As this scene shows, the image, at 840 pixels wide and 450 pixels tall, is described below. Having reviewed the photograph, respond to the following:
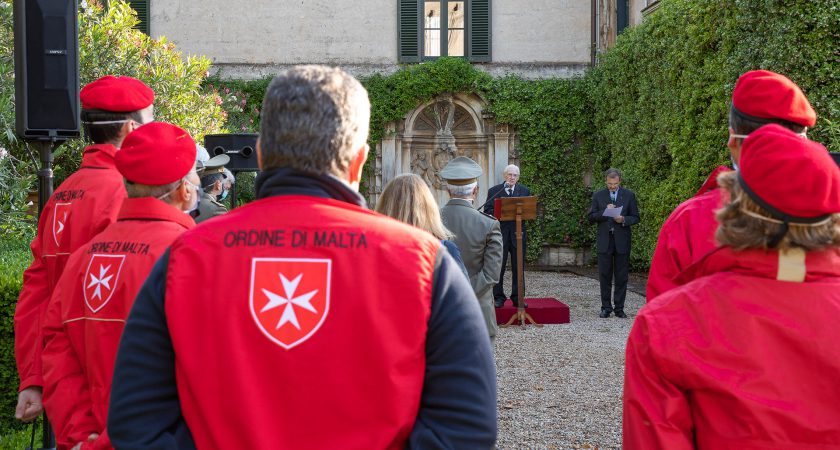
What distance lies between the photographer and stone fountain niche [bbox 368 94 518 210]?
18.0m

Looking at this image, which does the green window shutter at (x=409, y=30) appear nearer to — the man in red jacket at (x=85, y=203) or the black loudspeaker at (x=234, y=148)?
the black loudspeaker at (x=234, y=148)

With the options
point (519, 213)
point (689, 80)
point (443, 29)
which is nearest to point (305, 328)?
point (519, 213)

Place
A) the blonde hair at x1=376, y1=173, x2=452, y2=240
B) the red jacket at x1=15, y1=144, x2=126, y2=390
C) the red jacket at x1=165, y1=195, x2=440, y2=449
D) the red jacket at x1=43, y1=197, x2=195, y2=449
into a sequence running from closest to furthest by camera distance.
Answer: the red jacket at x1=165, y1=195, x2=440, y2=449
the red jacket at x1=43, y1=197, x2=195, y2=449
the red jacket at x1=15, y1=144, x2=126, y2=390
the blonde hair at x1=376, y1=173, x2=452, y2=240

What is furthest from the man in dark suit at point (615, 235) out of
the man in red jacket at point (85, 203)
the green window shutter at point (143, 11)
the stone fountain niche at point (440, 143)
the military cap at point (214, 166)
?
the green window shutter at point (143, 11)

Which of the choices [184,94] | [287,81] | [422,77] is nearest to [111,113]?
[287,81]

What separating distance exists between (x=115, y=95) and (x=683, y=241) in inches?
79.8

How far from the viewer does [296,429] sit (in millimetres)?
1532

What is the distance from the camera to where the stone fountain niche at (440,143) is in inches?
707

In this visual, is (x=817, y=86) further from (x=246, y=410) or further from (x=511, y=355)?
(x=246, y=410)

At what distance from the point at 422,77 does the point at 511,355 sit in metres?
10.1

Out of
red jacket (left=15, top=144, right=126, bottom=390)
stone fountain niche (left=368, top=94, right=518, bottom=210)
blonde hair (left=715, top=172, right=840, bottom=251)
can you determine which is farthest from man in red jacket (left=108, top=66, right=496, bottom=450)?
stone fountain niche (left=368, top=94, right=518, bottom=210)

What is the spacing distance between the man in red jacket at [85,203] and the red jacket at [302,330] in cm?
159

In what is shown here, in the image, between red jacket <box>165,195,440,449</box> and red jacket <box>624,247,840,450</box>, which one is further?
red jacket <box>624,247,840,450</box>

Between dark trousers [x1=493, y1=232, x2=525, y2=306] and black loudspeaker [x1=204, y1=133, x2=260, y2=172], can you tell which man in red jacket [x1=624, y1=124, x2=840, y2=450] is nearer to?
black loudspeaker [x1=204, y1=133, x2=260, y2=172]
